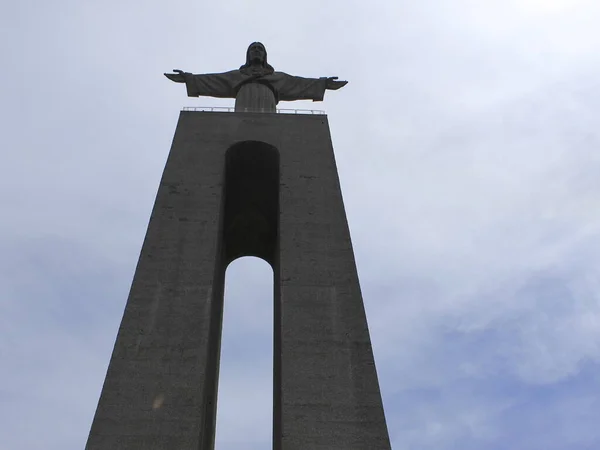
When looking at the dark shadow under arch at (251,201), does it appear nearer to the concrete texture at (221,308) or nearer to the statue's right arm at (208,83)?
the concrete texture at (221,308)

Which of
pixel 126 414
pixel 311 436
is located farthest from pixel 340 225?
pixel 126 414

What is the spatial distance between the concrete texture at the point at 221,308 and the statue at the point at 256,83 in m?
2.29

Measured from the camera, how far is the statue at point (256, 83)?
17203 millimetres

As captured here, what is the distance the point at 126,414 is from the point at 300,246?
4.29m

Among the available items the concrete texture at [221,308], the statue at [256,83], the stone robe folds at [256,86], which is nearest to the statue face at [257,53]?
the statue at [256,83]

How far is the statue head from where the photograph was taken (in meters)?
17.6

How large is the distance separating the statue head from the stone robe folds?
176 millimetres

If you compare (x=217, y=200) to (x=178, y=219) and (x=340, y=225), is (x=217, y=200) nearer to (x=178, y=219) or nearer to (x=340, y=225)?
(x=178, y=219)

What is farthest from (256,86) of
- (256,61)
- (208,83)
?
(208,83)

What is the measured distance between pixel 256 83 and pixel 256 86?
0.67 feet

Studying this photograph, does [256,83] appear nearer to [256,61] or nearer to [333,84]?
[256,61]

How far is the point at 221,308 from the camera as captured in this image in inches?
532

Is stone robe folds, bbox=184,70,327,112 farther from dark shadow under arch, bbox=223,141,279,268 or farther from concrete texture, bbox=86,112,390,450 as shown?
dark shadow under arch, bbox=223,141,279,268

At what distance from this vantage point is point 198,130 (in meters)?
14.7
